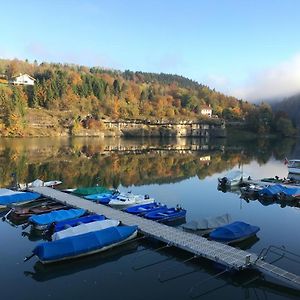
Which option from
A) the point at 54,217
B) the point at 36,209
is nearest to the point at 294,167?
the point at 36,209

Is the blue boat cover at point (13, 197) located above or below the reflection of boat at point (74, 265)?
above

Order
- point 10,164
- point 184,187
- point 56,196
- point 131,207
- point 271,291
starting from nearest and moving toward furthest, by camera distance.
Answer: point 271,291, point 131,207, point 56,196, point 184,187, point 10,164

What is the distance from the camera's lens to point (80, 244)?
29.0 meters

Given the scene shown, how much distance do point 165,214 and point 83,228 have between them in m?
10.5

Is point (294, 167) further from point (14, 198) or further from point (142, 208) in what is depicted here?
point (14, 198)

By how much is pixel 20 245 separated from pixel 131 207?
1344cm

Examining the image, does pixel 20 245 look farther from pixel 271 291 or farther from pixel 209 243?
pixel 271 291

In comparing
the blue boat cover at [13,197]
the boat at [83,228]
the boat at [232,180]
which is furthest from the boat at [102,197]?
the boat at [232,180]

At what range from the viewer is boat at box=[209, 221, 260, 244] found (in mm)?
32156

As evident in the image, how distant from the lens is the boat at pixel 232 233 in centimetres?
3216

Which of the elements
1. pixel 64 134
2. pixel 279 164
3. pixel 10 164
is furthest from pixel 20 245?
pixel 64 134

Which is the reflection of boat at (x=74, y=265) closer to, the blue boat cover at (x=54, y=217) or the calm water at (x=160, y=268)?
the calm water at (x=160, y=268)

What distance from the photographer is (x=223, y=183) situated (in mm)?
63625

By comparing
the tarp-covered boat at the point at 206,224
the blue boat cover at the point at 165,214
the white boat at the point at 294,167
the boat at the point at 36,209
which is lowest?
the boat at the point at 36,209
